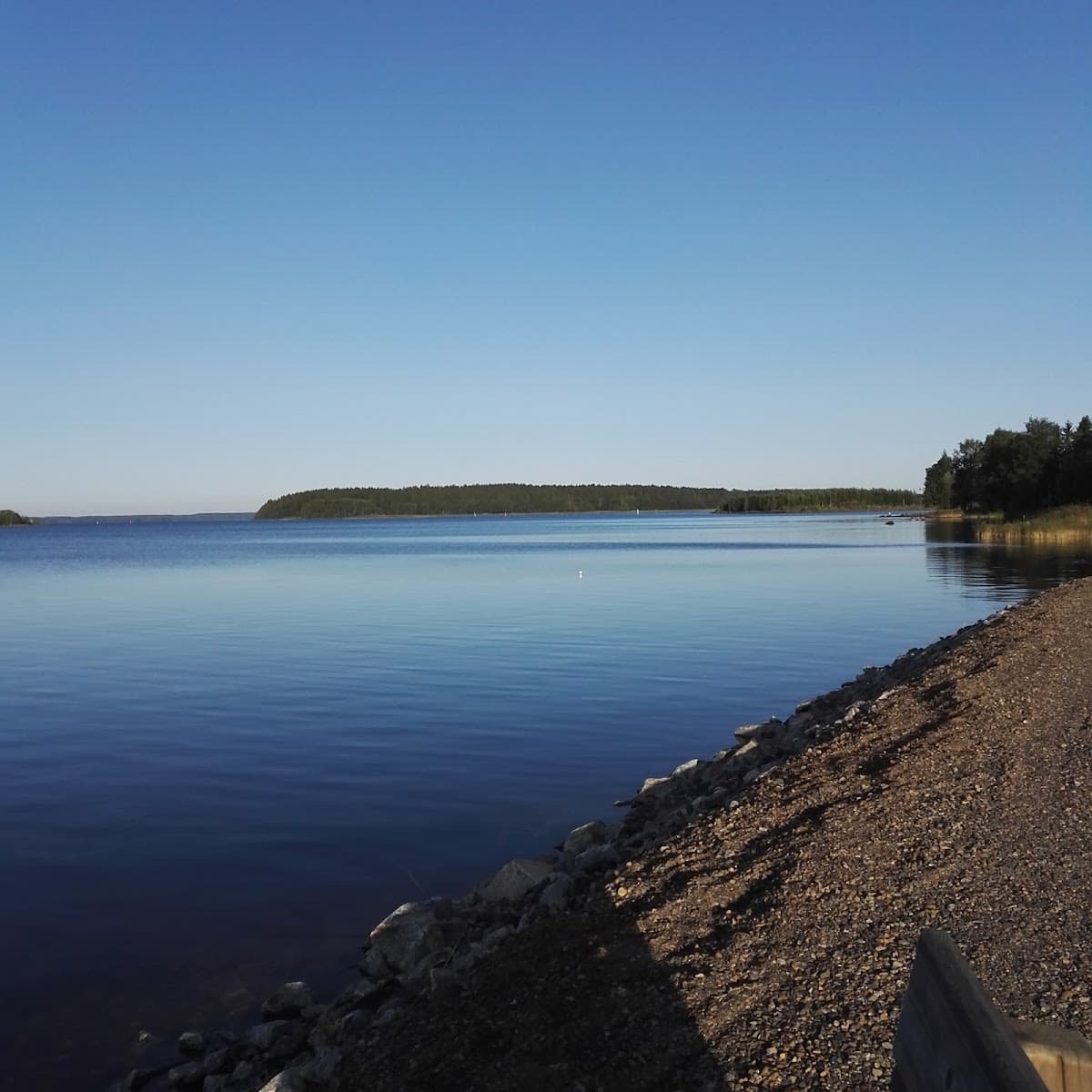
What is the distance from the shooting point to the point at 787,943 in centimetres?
602

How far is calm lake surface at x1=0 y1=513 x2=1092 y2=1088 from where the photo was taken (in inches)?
348

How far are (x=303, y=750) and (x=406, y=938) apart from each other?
776 centimetres

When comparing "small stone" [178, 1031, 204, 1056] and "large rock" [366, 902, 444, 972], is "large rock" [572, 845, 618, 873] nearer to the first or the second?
"large rock" [366, 902, 444, 972]

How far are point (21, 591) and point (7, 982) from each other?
145 feet

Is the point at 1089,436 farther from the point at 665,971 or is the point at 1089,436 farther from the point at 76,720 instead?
the point at 665,971

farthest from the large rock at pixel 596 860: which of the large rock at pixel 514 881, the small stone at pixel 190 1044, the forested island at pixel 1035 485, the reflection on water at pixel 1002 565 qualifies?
the forested island at pixel 1035 485

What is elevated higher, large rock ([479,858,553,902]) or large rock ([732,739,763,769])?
large rock ([732,739,763,769])

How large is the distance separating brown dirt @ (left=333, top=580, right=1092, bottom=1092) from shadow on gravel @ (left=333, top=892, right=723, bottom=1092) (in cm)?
1

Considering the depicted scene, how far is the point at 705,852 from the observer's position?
320 inches

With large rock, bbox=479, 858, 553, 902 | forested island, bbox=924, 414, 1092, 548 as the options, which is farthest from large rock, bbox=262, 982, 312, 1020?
forested island, bbox=924, 414, 1092, 548

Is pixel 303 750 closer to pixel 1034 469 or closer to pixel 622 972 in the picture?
pixel 622 972

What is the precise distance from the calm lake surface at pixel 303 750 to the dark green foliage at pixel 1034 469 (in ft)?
133

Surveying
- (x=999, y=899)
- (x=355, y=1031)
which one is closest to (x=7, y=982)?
(x=355, y=1031)

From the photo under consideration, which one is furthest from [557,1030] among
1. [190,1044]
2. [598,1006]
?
[190,1044]
